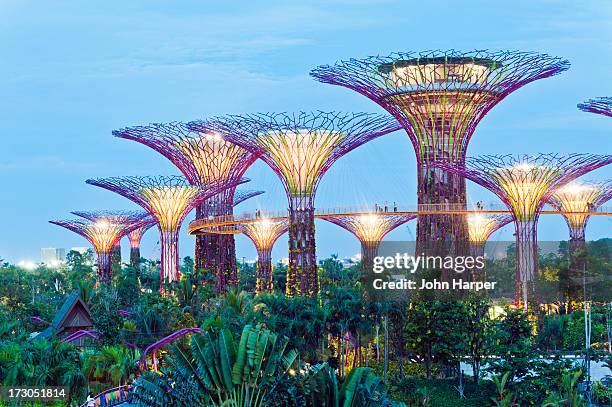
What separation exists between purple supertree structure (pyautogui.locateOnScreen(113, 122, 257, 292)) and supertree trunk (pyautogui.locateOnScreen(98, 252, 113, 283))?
19654mm

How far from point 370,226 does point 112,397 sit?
47.8m

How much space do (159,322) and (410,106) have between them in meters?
16.6

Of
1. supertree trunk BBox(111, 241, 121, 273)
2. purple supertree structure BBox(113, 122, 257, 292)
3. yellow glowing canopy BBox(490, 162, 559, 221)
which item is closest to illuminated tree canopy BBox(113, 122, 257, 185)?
purple supertree structure BBox(113, 122, 257, 292)

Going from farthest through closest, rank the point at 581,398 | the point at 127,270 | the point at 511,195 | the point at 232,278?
the point at 127,270 < the point at 232,278 < the point at 511,195 < the point at 581,398

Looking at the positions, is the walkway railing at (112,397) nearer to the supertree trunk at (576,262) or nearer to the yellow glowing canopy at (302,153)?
the yellow glowing canopy at (302,153)

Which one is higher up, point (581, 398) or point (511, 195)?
point (511, 195)

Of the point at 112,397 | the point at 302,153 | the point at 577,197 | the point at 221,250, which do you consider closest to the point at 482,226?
the point at 577,197

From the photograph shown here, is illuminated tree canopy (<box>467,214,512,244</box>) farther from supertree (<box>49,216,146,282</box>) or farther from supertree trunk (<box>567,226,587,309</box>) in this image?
supertree (<box>49,216,146,282</box>)

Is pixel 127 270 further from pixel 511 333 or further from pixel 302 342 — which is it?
pixel 511 333

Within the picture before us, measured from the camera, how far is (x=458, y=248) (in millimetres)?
45188

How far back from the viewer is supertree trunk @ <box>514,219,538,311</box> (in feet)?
153

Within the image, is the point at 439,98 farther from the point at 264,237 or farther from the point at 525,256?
the point at 264,237

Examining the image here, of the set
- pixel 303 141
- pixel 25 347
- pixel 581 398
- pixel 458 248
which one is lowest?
pixel 581 398

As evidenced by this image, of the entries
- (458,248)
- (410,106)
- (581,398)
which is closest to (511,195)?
(458,248)
